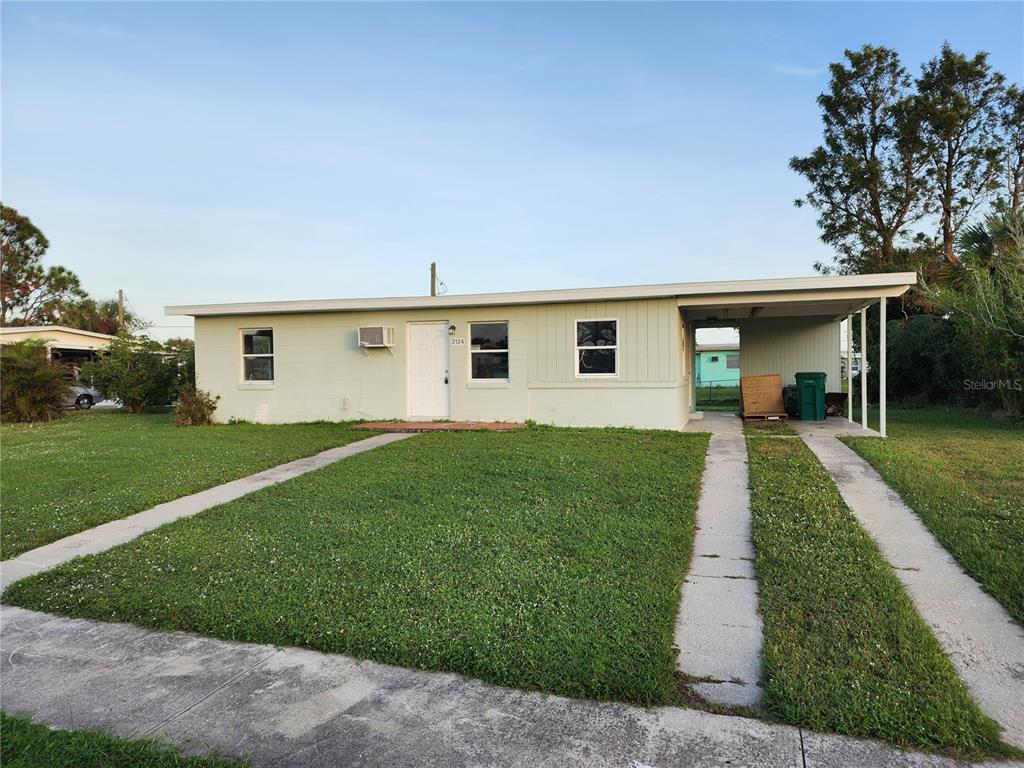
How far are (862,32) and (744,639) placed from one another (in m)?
26.2

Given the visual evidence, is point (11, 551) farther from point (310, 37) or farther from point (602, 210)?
point (602, 210)

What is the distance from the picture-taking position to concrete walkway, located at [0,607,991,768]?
2350mm

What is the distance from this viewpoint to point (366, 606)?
145 inches

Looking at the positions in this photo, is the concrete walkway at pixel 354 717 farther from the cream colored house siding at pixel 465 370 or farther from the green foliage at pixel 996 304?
the green foliage at pixel 996 304

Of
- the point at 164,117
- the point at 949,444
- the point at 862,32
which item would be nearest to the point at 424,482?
the point at 949,444

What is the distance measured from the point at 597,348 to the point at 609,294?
1.08 metres

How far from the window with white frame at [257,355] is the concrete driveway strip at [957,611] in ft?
39.0

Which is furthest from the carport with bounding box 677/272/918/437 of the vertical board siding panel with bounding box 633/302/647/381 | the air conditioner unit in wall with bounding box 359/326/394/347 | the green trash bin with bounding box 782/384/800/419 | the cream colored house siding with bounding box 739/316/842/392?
the air conditioner unit in wall with bounding box 359/326/394/347

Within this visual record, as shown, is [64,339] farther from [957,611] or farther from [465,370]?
[957,611]

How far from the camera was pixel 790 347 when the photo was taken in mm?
15750

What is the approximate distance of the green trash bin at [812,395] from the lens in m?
13.2

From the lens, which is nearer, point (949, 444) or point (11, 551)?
point (11, 551)

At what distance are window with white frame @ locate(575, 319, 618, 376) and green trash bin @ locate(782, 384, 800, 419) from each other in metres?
4.52

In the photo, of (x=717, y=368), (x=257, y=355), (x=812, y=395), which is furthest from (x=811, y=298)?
(x=717, y=368)
